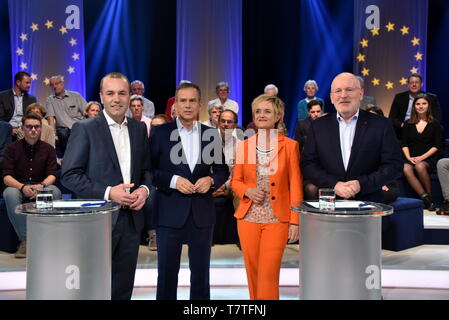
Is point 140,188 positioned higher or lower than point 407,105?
lower

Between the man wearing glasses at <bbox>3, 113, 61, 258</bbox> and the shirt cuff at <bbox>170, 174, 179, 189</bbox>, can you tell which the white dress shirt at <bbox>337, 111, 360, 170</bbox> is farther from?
the man wearing glasses at <bbox>3, 113, 61, 258</bbox>

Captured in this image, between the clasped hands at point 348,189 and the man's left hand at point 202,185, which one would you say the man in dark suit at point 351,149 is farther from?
the man's left hand at point 202,185

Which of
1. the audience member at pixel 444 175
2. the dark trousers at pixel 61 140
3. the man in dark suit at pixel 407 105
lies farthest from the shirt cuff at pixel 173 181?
the man in dark suit at pixel 407 105

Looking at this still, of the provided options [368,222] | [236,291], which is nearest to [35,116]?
[236,291]

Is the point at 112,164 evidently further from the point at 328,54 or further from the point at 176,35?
the point at 328,54

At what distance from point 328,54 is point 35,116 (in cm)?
616

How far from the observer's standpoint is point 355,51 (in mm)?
8969

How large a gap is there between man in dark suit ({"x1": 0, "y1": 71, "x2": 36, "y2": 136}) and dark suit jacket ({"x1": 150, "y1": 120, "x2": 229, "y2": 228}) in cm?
456

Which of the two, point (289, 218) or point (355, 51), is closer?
point (289, 218)

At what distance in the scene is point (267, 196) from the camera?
10.4ft

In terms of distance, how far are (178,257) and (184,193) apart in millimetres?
379

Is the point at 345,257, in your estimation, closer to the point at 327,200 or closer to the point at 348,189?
the point at 327,200

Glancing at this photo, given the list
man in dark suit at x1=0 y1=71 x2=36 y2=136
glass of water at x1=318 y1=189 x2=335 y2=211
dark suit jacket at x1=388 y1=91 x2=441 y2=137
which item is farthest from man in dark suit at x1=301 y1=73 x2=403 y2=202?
man in dark suit at x1=0 y1=71 x2=36 y2=136
